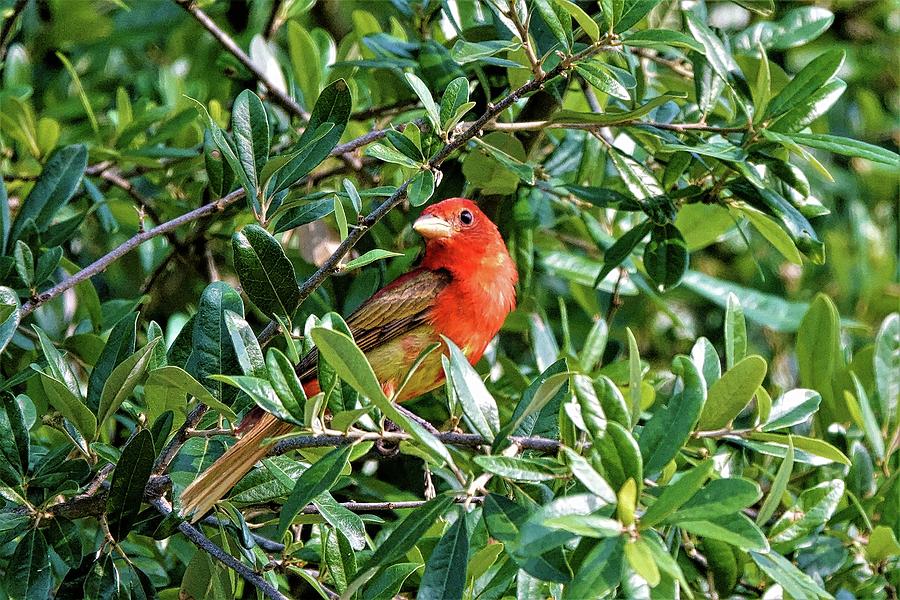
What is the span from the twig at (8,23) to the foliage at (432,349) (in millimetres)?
38

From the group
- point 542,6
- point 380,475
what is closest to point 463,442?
point 542,6

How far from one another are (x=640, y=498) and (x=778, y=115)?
1347 mm

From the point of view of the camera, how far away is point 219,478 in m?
2.47

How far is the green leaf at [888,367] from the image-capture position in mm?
3484

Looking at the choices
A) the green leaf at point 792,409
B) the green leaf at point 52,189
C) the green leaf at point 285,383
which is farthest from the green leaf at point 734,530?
the green leaf at point 52,189

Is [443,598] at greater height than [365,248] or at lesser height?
greater

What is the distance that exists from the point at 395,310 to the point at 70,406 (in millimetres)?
1439

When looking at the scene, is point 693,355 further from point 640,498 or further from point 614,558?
point 614,558

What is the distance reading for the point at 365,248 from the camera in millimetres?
3863

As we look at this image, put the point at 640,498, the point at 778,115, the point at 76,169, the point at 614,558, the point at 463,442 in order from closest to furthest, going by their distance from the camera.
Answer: the point at 614,558 → the point at 640,498 → the point at 463,442 → the point at 778,115 → the point at 76,169

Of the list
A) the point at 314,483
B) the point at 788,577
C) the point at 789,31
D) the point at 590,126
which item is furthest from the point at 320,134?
the point at 789,31

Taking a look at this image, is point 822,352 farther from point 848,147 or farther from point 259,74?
point 259,74

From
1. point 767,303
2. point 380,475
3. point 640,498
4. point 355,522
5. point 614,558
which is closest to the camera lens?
point 614,558

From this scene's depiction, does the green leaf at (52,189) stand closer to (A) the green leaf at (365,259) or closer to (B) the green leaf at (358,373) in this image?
(A) the green leaf at (365,259)
